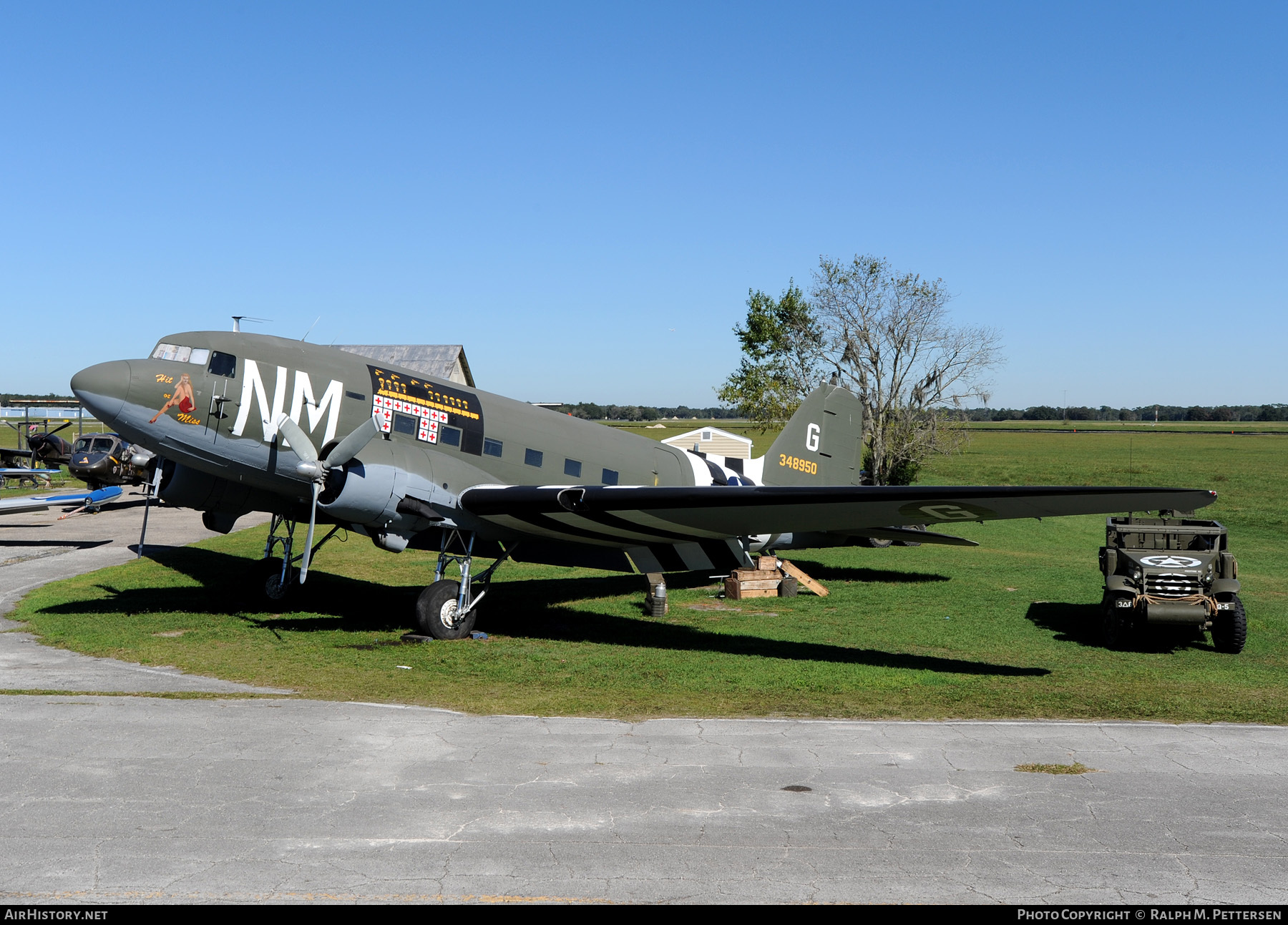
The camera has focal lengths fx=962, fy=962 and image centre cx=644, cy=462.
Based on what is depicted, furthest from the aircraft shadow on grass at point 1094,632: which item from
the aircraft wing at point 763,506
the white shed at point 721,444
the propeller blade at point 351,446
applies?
the white shed at point 721,444

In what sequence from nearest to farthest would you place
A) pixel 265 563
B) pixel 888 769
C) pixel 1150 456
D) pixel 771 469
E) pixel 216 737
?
pixel 888 769 → pixel 216 737 → pixel 265 563 → pixel 771 469 → pixel 1150 456

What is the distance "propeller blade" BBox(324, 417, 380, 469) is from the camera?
1588 centimetres

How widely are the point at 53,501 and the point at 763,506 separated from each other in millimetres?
27873

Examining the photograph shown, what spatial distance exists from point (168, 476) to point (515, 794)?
1344 centimetres

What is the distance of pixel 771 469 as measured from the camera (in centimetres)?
2391


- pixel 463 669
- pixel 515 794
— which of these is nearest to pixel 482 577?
pixel 463 669

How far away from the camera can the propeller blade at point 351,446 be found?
15883mm

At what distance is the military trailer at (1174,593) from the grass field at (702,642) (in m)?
0.45

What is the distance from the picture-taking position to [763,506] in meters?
15.9

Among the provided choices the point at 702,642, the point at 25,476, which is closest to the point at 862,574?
the point at 702,642

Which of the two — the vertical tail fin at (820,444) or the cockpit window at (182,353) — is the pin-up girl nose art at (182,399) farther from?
the vertical tail fin at (820,444)

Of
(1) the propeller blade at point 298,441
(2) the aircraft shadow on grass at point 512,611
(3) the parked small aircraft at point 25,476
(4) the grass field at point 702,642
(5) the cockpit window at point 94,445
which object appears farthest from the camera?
(3) the parked small aircraft at point 25,476

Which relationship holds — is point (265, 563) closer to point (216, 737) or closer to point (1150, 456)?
point (216, 737)

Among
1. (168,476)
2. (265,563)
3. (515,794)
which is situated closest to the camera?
(515,794)
